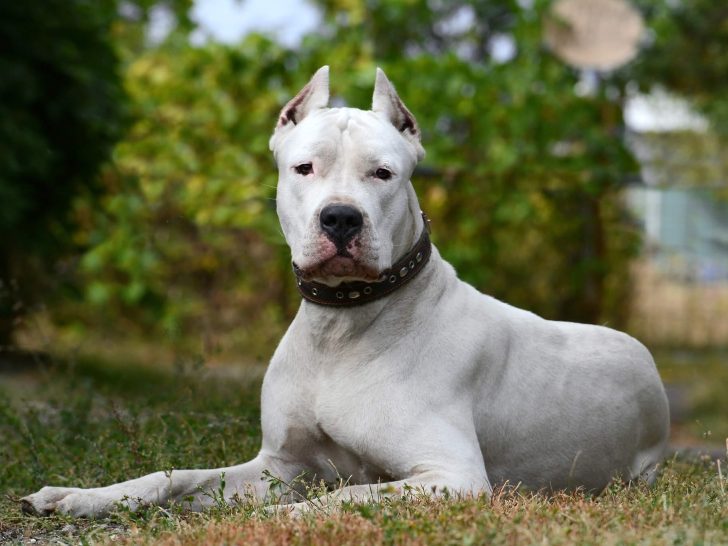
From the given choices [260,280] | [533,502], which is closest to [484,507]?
[533,502]

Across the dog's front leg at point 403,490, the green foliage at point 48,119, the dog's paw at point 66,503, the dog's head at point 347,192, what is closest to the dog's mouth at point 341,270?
the dog's head at point 347,192

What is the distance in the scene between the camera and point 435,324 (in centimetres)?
403

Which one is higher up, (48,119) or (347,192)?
(48,119)

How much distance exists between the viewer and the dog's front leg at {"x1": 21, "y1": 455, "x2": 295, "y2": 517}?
3.70 metres

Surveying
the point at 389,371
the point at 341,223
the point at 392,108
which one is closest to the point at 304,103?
the point at 392,108

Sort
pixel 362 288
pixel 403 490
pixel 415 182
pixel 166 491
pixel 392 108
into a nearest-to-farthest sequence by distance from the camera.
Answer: pixel 403 490
pixel 166 491
pixel 362 288
pixel 392 108
pixel 415 182

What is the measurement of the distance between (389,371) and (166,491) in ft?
2.78

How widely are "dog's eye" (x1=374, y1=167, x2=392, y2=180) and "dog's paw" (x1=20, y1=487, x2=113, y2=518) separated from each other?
1381 mm

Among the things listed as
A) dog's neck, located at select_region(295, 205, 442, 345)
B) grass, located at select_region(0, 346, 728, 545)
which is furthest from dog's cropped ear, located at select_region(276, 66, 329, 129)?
grass, located at select_region(0, 346, 728, 545)

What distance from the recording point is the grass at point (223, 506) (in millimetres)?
2936

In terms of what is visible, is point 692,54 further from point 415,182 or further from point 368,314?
point 368,314

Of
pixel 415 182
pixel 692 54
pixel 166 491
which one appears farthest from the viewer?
pixel 692 54

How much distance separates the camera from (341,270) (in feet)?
12.1

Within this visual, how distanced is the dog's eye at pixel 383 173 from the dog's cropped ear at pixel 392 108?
381mm
